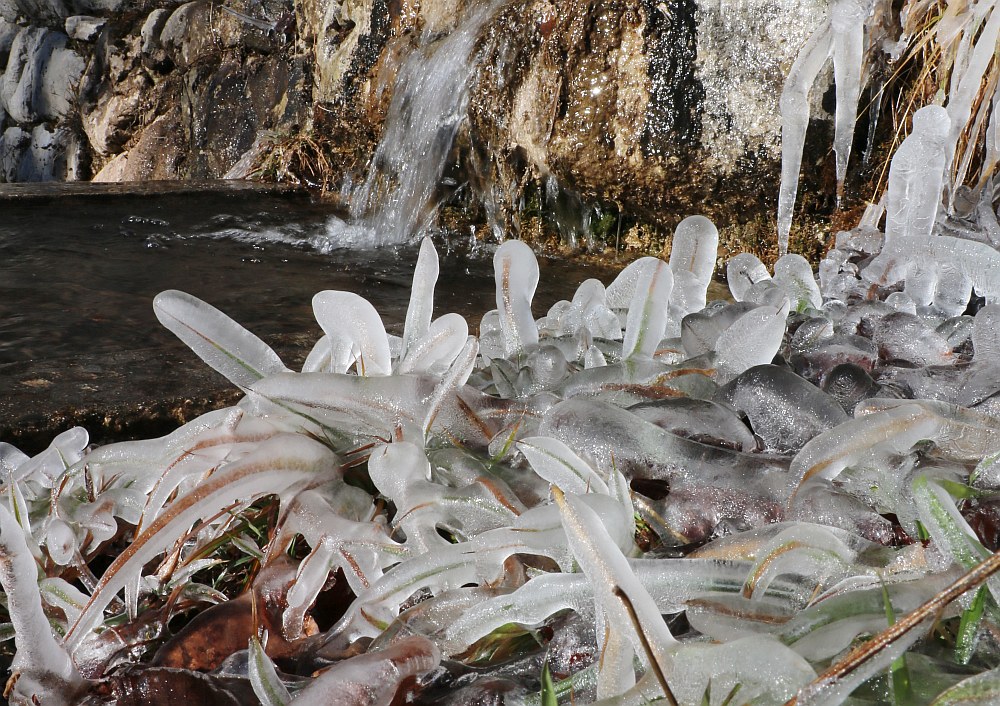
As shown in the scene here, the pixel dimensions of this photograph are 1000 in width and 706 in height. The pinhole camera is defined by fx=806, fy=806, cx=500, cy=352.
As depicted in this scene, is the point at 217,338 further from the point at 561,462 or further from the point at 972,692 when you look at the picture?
the point at 972,692

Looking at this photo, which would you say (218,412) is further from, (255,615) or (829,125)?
(829,125)

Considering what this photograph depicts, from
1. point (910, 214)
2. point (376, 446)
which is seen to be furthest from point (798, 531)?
point (910, 214)

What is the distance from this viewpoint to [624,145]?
11.0 feet

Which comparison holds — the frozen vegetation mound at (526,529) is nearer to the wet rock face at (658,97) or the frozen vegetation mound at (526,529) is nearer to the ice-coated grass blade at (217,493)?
the ice-coated grass blade at (217,493)

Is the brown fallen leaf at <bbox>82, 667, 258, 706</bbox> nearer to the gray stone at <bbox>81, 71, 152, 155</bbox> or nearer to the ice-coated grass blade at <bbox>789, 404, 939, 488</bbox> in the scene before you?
the ice-coated grass blade at <bbox>789, 404, 939, 488</bbox>

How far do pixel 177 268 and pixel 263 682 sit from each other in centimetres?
265

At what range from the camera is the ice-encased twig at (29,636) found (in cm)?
65

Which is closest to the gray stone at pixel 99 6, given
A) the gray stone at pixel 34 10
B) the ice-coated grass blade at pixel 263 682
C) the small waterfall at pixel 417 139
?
the gray stone at pixel 34 10

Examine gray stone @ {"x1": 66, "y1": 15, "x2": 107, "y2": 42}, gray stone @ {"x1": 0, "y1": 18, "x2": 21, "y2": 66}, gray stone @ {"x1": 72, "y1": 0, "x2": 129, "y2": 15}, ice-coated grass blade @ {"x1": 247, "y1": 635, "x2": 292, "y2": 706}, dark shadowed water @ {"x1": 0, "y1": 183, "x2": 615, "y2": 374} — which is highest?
gray stone @ {"x1": 72, "y1": 0, "x2": 129, "y2": 15}

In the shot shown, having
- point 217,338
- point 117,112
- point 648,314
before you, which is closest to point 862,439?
point 648,314

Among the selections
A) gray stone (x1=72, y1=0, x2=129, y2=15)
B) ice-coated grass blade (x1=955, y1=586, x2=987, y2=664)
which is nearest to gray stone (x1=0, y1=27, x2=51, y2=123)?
gray stone (x1=72, y1=0, x2=129, y2=15)

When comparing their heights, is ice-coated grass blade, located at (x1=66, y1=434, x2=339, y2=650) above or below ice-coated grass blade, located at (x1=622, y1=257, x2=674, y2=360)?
below

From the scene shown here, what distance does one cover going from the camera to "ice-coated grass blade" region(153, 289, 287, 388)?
914mm

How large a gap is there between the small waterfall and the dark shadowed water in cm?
26
